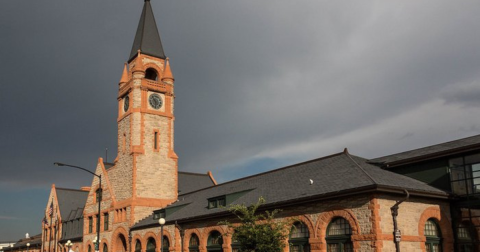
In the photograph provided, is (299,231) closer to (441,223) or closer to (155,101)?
(441,223)

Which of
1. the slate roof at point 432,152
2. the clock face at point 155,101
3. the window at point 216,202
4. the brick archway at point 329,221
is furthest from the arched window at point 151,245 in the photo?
the slate roof at point 432,152

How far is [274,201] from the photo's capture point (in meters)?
28.0

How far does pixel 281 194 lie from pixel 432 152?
9196 mm

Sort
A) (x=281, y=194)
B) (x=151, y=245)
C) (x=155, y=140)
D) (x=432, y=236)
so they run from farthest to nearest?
(x=155, y=140) < (x=151, y=245) < (x=281, y=194) < (x=432, y=236)

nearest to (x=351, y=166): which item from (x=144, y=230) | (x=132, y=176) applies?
(x=144, y=230)

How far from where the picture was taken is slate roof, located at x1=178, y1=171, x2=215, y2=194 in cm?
5225

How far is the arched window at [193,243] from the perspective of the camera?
112ft

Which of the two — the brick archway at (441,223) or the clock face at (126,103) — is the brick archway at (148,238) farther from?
the brick archway at (441,223)

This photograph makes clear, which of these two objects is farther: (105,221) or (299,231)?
(105,221)

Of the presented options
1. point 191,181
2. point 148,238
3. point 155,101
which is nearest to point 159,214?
point 148,238

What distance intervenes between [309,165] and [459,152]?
10.0m

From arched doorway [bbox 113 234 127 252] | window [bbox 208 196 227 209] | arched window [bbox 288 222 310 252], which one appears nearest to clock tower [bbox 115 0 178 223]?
arched doorway [bbox 113 234 127 252]

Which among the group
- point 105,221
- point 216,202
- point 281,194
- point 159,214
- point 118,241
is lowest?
point 118,241

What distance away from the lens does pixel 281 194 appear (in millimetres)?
28938
